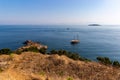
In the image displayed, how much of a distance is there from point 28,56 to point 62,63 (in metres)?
3.14

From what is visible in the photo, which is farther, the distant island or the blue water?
the blue water

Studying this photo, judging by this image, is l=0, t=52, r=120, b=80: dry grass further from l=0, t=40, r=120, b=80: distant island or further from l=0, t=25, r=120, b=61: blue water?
l=0, t=25, r=120, b=61: blue water

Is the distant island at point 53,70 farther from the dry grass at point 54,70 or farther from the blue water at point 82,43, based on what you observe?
the blue water at point 82,43

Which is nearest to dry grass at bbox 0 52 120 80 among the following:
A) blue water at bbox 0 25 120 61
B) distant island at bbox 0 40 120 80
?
distant island at bbox 0 40 120 80

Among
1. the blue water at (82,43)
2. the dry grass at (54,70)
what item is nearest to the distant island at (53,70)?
the dry grass at (54,70)

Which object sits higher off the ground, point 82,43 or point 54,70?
point 54,70

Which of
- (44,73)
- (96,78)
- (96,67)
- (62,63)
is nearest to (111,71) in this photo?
(96,67)

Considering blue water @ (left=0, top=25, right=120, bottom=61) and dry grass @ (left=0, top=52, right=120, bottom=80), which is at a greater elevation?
dry grass @ (left=0, top=52, right=120, bottom=80)

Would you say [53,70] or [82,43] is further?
[82,43]

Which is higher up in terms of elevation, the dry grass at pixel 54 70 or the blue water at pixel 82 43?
the dry grass at pixel 54 70

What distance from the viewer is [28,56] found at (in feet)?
42.4

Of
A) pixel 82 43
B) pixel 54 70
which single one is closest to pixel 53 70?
pixel 54 70

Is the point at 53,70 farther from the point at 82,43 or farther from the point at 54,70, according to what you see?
the point at 82,43

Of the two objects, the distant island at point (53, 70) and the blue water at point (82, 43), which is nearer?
the distant island at point (53, 70)
